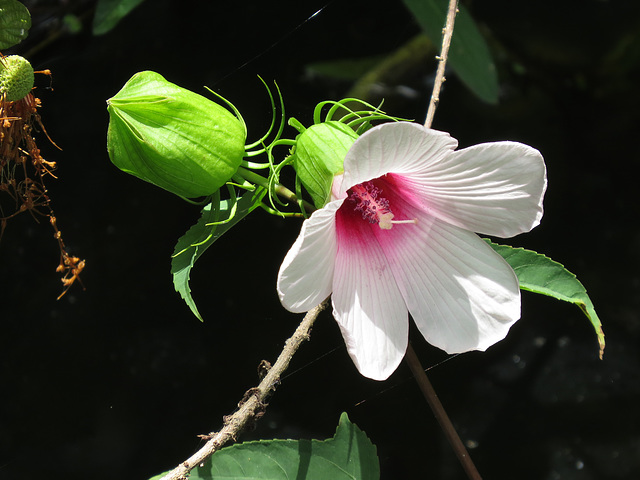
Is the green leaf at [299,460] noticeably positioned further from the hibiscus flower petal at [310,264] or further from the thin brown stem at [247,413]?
the hibiscus flower petal at [310,264]

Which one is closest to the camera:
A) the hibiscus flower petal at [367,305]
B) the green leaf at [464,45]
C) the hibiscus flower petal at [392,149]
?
the hibiscus flower petal at [392,149]

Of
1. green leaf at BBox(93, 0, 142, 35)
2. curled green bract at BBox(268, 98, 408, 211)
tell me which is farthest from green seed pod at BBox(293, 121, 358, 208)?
green leaf at BBox(93, 0, 142, 35)

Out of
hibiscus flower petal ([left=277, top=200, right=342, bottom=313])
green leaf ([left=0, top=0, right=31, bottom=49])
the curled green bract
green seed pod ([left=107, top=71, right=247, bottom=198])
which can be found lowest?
hibiscus flower petal ([left=277, top=200, right=342, bottom=313])

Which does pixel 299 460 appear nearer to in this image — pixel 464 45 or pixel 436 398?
pixel 436 398

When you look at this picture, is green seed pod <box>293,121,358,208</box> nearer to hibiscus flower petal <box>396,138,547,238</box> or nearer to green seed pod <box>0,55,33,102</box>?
hibiscus flower petal <box>396,138,547,238</box>

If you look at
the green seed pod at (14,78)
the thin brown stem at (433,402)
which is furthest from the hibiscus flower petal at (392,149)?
the green seed pod at (14,78)

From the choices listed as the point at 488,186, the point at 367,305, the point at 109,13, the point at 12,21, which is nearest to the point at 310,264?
the point at 367,305
